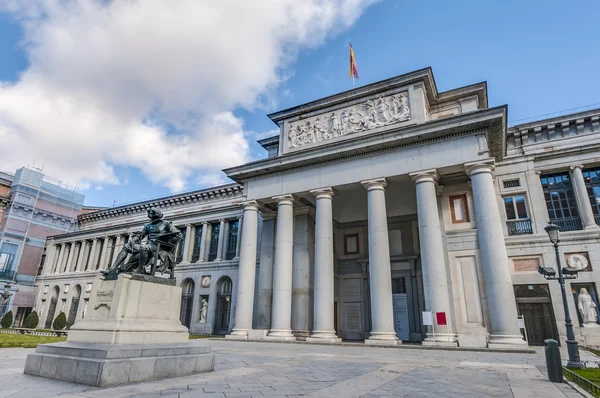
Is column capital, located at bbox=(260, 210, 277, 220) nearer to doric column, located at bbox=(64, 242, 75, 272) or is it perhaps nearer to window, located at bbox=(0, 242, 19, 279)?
doric column, located at bbox=(64, 242, 75, 272)

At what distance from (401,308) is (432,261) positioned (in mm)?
8299

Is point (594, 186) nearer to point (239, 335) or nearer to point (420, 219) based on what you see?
point (420, 219)

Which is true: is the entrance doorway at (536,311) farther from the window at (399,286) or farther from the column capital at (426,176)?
the column capital at (426,176)

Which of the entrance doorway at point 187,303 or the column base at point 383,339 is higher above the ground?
A: the entrance doorway at point 187,303

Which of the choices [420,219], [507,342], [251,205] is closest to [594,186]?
[420,219]

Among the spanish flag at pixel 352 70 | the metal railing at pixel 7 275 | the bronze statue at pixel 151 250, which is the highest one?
the spanish flag at pixel 352 70

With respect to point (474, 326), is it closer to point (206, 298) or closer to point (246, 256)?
point (246, 256)

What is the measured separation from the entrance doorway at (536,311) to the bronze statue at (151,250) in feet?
67.1

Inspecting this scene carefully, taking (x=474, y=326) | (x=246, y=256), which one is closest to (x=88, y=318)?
(x=246, y=256)

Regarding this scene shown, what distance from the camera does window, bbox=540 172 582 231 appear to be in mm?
21666

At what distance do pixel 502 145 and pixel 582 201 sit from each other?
6178 millimetres

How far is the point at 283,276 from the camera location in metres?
22.3

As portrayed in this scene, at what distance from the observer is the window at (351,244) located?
28.3 metres

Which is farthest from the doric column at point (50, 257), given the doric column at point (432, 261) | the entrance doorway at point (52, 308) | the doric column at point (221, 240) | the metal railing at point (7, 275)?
the doric column at point (432, 261)
